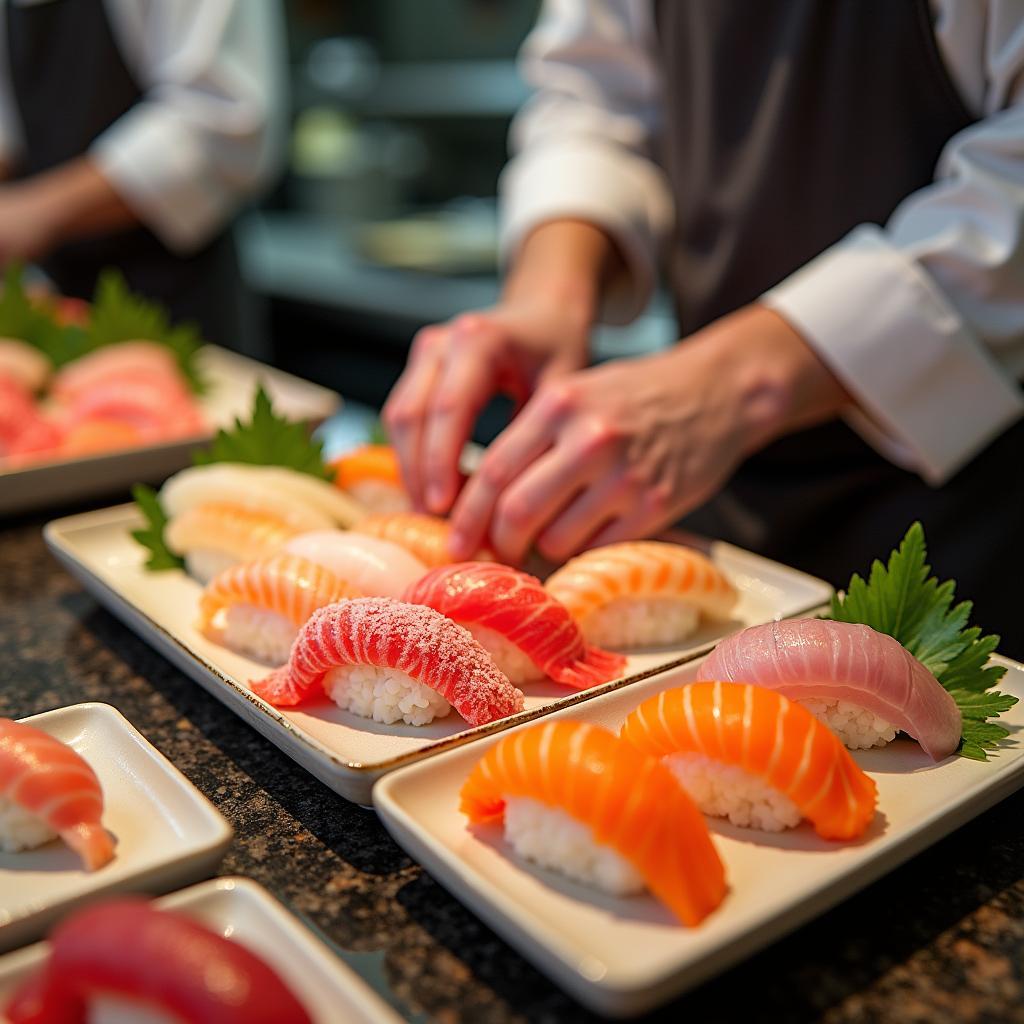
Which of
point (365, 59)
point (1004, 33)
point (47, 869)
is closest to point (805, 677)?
point (47, 869)

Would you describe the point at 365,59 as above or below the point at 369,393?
above

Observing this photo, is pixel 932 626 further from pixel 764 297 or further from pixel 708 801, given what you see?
pixel 764 297

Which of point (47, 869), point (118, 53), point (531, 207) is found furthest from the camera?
point (118, 53)

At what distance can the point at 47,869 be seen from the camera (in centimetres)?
92

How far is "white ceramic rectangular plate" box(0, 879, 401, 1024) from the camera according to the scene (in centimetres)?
75

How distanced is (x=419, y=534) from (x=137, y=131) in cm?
236

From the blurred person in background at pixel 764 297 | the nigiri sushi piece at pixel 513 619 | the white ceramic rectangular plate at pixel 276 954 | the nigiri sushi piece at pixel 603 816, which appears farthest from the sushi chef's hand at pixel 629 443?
the white ceramic rectangular plate at pixel 276 954

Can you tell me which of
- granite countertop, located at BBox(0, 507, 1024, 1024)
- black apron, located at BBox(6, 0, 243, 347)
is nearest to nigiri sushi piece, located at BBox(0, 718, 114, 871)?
granite countertop, located at BBox(0, 507, 1024, 1024)

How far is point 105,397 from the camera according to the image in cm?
217

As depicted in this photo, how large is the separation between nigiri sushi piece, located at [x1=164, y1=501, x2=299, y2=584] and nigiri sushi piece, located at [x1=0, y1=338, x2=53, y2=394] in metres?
0.97

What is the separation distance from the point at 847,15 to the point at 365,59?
4642 millimetres

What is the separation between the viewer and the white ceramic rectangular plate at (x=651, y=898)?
0.77 metres

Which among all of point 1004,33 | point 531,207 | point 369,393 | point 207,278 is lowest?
point 369,393

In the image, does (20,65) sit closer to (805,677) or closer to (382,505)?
(382,505)
